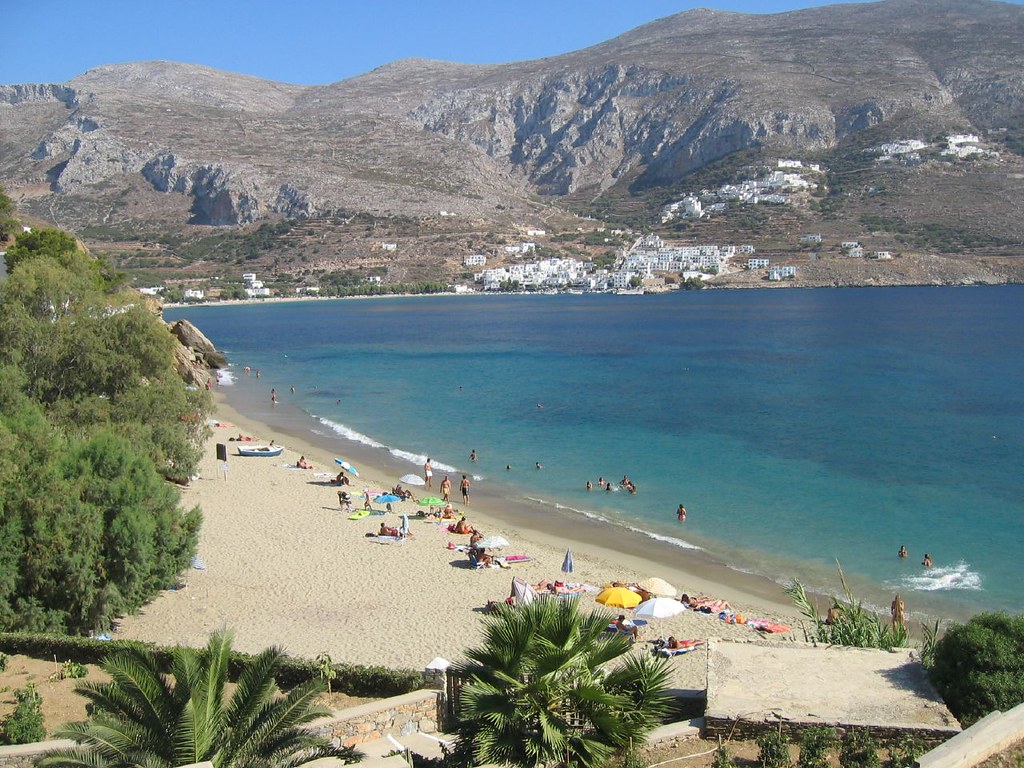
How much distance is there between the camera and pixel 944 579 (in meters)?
18.5

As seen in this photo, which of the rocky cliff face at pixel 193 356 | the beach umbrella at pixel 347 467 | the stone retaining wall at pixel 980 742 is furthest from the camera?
the rocky cliff face at pixel 193 356

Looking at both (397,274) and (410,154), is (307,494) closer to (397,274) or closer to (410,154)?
(397,274)

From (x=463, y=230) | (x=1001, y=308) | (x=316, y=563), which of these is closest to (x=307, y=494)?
(x=316, y=563)

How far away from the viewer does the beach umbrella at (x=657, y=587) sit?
650 inches

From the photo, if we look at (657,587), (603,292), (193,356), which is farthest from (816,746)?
(603,292)

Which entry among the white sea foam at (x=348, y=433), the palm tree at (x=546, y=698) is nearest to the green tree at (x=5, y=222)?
the white sea foam at (x=348, y=433)

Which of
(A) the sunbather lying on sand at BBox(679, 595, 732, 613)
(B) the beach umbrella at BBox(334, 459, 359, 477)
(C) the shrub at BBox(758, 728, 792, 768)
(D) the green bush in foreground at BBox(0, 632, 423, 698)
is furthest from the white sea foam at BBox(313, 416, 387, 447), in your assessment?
(C) the shrub at BBox(758, 728, 792, 768)

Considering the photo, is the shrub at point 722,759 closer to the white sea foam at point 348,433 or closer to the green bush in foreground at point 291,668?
the green bush in foreground at point 291,668

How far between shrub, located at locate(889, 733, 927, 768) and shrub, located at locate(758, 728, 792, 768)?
29.3 inches

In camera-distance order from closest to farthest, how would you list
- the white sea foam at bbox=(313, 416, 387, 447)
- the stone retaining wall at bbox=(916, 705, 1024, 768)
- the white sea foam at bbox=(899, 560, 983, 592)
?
the stone retaining wall at bbox=(916, 705, 1024, 768)
the white sea foam at bbox=(899, 560, 983, 592)
the white sea foam at bbox=(313, 416, 387, 447)

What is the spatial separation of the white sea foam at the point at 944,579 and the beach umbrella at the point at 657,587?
17.1ft

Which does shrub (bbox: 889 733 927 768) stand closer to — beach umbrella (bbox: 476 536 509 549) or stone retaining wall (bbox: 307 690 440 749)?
stone retaining wall (bbox: 307 690 440 749)

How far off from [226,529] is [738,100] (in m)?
197

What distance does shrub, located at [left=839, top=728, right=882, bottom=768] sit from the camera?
6.38 m
